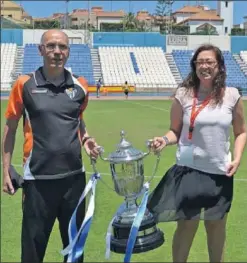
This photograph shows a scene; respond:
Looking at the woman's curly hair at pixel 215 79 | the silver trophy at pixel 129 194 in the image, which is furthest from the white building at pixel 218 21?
the silver trophy at pixel 129 194

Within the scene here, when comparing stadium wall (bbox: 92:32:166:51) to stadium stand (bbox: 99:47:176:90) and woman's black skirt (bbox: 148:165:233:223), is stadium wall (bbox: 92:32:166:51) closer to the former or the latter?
stadium stand (bbox: 99:47:176:90)

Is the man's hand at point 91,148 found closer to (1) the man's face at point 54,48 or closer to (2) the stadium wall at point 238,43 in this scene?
(1) the man's face at point 54,48

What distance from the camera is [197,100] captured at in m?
2.51

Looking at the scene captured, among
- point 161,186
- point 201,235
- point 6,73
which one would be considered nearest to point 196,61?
point 161,186

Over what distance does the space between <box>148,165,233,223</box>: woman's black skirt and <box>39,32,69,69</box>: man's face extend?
877mm

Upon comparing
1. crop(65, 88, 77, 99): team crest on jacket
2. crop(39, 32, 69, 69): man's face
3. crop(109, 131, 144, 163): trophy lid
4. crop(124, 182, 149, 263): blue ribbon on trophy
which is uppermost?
crop(39, 32, 69, 69): man's face

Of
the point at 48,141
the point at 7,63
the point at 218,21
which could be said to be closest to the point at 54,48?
the point at 48,141

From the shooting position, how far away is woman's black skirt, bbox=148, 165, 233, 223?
252cm

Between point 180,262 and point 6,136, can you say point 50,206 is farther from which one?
point 180,262

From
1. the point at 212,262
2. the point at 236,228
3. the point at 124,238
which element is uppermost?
the point at 124,238

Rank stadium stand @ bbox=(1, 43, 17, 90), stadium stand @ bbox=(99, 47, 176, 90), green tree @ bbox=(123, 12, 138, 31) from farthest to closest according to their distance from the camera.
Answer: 1. stadium stand @ bbox=(1, 43, 17, 90)
2. green tree @ bbox=(123, 12, 138, 31)
3. stadium stand @ bbox=(99, 47, 176, 90)

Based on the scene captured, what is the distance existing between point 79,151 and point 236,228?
1.97 meters

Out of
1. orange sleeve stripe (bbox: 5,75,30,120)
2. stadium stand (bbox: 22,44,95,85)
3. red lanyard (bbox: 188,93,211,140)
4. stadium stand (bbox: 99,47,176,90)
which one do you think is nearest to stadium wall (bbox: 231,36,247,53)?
red lanyard (bbox: 188,93,211,140)

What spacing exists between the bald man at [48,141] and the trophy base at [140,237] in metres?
0.27
